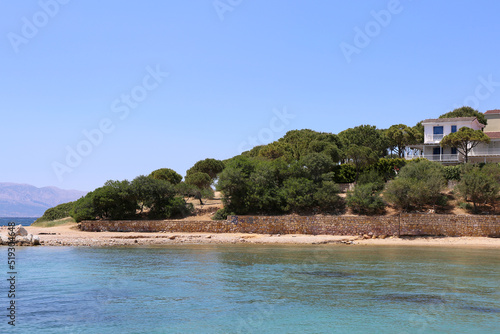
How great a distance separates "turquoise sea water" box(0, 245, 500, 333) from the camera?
1327cm

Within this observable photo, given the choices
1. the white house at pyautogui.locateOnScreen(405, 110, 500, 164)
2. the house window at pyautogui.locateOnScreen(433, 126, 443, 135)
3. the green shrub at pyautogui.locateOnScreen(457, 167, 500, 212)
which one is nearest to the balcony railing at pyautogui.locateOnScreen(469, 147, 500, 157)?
the white house at pyautogui.locateOnScreen(405, 110, 500, 164)

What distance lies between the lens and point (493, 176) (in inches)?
1592

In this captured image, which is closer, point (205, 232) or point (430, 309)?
point (430, 309)

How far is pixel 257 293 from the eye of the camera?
17234mm

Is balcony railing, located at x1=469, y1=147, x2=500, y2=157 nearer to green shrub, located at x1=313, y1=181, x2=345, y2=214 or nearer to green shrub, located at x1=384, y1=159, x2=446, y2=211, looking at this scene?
green shrub, located at x1=384, y1=159, x2=446, y2=211

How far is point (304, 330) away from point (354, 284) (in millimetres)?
6600

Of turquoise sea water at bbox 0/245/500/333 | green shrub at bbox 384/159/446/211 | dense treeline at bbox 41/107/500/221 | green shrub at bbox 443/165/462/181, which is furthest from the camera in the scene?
green shrub at bbox 443/165/462/181

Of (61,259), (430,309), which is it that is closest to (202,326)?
(430,309)

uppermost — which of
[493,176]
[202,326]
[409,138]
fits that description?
[409,138]

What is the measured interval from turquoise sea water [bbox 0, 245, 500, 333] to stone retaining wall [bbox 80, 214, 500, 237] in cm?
632

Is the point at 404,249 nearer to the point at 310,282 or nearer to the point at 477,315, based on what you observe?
the point at 310,282

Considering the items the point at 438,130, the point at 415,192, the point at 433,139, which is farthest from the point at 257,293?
the point at 438,130

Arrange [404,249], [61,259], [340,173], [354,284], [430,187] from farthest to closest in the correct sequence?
[340,173] → [430,187] → [404,249] → [61,259] → [354,284]

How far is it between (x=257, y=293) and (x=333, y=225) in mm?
21024
